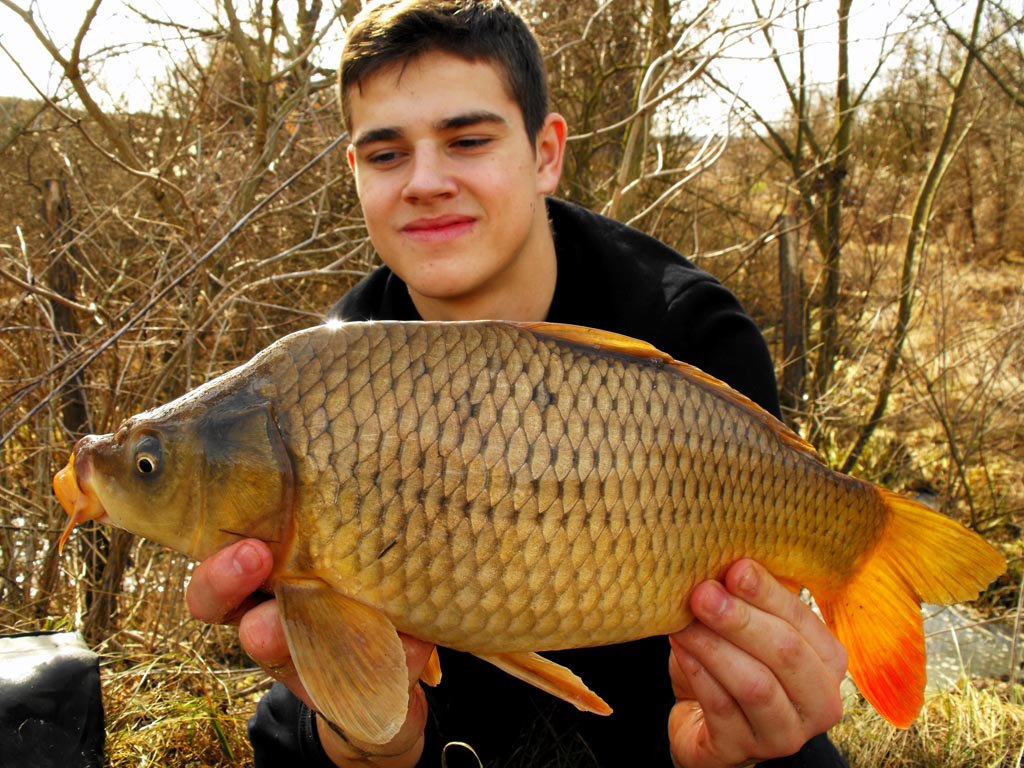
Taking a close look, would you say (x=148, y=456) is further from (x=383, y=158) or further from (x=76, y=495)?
(x=383, y=158)

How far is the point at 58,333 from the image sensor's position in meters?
2.01

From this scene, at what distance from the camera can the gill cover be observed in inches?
33.7

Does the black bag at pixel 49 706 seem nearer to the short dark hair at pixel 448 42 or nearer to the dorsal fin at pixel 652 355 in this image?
the dorsal fin at pixel 652 355

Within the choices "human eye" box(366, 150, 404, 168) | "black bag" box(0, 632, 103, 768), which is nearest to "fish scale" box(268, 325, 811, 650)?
"human eye" box(366, 150, 404, 168)

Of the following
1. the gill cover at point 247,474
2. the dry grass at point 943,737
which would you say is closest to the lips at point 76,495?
the gill cover at point 247,474

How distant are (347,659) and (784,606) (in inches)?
22.0

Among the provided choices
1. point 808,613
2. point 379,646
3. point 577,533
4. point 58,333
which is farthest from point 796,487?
point 58,333

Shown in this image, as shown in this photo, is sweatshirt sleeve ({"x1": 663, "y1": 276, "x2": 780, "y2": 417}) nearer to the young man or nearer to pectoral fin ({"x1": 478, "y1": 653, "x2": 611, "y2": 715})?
the young man

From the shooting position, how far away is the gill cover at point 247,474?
86 centimetres

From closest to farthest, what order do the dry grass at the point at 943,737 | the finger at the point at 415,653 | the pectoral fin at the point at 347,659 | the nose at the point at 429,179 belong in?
the pectoral fin at the point at 347,659, the finger at the point at 415,653, the nose at the point at 429,179, the dry grass at the point at 943,737

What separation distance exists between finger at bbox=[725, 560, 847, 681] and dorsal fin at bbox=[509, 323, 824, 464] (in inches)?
6.6


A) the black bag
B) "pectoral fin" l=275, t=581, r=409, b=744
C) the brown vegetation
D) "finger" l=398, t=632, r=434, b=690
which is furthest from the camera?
the brown vegetation

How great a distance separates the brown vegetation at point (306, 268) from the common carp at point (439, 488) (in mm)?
770

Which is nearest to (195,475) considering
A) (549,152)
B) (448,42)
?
(448,42)
